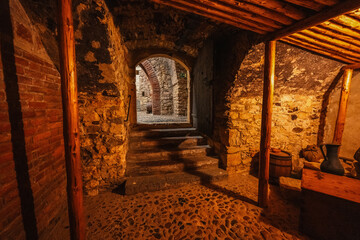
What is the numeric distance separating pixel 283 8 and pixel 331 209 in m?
2.48

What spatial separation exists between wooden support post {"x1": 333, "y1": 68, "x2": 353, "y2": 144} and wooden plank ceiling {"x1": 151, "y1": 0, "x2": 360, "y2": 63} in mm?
1358

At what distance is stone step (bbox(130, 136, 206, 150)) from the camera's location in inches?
141

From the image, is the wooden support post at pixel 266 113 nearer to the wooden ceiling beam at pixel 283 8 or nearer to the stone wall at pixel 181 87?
the wooden ceiling beam at pixel 283 8

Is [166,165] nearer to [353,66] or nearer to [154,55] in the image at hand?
[154,55]

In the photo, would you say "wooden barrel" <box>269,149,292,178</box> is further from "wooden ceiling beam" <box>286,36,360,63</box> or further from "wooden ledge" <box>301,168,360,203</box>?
"wooden ceiling beam" <box>286,36,360,63</box>

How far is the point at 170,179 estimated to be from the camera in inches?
114

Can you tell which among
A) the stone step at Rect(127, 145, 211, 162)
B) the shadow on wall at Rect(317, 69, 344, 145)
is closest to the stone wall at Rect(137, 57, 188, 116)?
the stone step at Rect(127, 145, 211, 162)

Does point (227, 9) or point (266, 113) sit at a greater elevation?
point (227, 9)

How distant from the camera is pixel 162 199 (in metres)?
2.49

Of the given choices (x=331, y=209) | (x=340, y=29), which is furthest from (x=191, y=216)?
(x=340, y=29)

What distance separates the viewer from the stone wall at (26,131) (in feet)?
4.58

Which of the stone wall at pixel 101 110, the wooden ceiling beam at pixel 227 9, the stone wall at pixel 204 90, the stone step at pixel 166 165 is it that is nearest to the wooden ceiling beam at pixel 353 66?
the wooden ceiling beam at pixel 227 9

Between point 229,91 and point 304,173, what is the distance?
80.0 inches

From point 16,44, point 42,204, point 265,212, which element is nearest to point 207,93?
point 265,212
